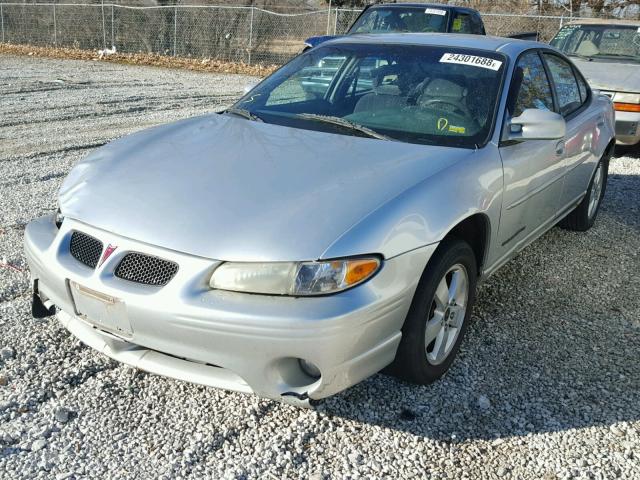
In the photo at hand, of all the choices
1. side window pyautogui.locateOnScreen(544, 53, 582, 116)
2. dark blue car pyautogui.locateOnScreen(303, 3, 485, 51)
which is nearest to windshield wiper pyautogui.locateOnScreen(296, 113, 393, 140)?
side window pyautogui.locateOnScreen(544, 53, 582, 116)

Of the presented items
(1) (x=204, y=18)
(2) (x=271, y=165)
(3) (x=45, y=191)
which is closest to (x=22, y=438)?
(2) (x=271, y=165)

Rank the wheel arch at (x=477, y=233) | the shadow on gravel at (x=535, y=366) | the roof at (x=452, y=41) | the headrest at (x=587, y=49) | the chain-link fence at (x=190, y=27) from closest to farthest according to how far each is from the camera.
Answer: the shadow on gravel at (x=535, y=366), the wheel arch at (x=477, y=233), the roof at (x=452, y=41), the headrest at (x=587, y=49), the chain-link fence at (x=190, y=27)

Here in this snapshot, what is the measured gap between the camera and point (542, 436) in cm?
281

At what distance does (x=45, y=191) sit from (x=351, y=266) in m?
4.16

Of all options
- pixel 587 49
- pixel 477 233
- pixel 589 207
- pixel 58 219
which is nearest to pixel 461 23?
pixel 587 49

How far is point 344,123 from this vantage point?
3600mm

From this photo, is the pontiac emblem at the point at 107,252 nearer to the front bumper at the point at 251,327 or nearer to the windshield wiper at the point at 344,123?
the front bumper at the point at 251,327

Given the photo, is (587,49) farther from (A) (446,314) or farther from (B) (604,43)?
(A) (446,314)

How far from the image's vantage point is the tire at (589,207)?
533 cm

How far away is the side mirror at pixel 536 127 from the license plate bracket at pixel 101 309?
2.18 meters

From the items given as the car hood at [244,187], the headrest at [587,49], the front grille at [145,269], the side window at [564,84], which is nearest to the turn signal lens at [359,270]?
the car hood at [244,187]

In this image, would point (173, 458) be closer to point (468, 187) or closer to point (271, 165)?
point (271, 165)

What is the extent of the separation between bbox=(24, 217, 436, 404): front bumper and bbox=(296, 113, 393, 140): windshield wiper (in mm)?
966

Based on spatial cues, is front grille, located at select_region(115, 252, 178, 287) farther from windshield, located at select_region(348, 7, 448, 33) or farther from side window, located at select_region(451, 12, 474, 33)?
side window, located at select_region(451, 12, 474, 33)
